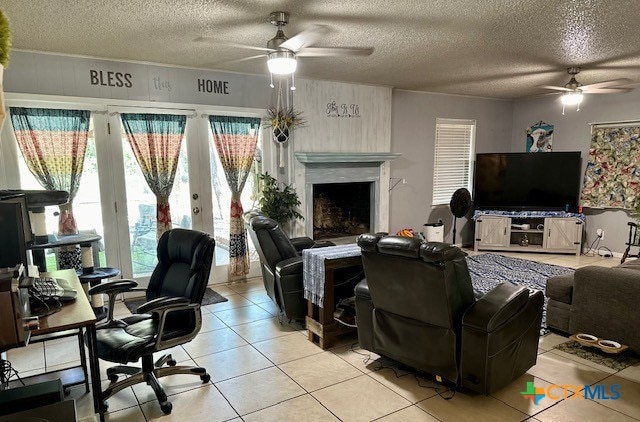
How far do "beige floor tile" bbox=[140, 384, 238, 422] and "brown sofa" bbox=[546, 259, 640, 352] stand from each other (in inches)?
106

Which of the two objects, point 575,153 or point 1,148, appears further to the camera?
point 575,153

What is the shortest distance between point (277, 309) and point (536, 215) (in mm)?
4556

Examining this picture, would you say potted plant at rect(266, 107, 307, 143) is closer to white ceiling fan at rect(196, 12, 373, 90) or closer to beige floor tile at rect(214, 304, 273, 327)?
white ceiling fan at rect(196, 12, 373, 90)

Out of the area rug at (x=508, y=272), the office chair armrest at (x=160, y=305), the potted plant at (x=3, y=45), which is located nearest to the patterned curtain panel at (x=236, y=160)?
the office chair armrest at (x=160, y=305)

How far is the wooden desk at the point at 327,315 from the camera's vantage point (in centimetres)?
309

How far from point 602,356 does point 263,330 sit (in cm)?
268

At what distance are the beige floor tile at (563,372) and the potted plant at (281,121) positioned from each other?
353cm

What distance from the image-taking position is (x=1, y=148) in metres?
3.70

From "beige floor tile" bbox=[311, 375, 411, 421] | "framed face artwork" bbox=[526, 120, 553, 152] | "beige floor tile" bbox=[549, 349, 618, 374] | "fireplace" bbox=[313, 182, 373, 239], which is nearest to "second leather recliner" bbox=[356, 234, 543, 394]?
"beige floor tile" bbox=[311, 375, 411, 421]

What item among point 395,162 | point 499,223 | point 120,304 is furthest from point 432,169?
point 120,304

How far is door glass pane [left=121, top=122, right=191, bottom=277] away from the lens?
4340mm

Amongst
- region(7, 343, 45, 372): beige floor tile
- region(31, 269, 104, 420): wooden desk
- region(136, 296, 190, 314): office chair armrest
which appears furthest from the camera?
region(7, 343, 45, 372): beige floor tile

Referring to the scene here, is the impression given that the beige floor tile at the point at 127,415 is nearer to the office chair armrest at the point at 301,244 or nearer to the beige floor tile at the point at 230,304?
the beige floor tile at the point at 230,304

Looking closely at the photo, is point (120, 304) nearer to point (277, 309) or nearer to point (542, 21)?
point (277, 309)
